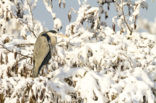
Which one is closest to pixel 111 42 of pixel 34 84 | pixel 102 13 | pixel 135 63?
pixel 135 63

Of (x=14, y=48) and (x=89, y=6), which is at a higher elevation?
(x=89, y=6)

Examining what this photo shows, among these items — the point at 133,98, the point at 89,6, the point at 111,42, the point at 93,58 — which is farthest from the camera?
the point at 89,6

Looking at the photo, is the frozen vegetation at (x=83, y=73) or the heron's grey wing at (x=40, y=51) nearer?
the frozen vegetation at (x=83, y=73)

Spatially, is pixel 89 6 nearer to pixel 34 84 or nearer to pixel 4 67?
pixel 4 67

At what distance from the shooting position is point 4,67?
4.10 metres

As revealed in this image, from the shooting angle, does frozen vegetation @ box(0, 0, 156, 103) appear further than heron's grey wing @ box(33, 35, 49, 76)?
No

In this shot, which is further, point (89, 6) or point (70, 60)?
point (89, 6)

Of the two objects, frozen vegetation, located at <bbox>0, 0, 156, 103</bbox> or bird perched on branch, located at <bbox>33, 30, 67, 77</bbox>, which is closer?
frozen vegetation, located at <bbox>0, 0, 156, 103</bbox>

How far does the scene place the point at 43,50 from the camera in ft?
15.1

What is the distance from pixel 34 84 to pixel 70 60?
1.32m

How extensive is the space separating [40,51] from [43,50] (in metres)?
0.12

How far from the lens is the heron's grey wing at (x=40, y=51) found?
14.1ft

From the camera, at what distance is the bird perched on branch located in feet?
14.1

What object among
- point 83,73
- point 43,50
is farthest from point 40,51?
point 83,73
